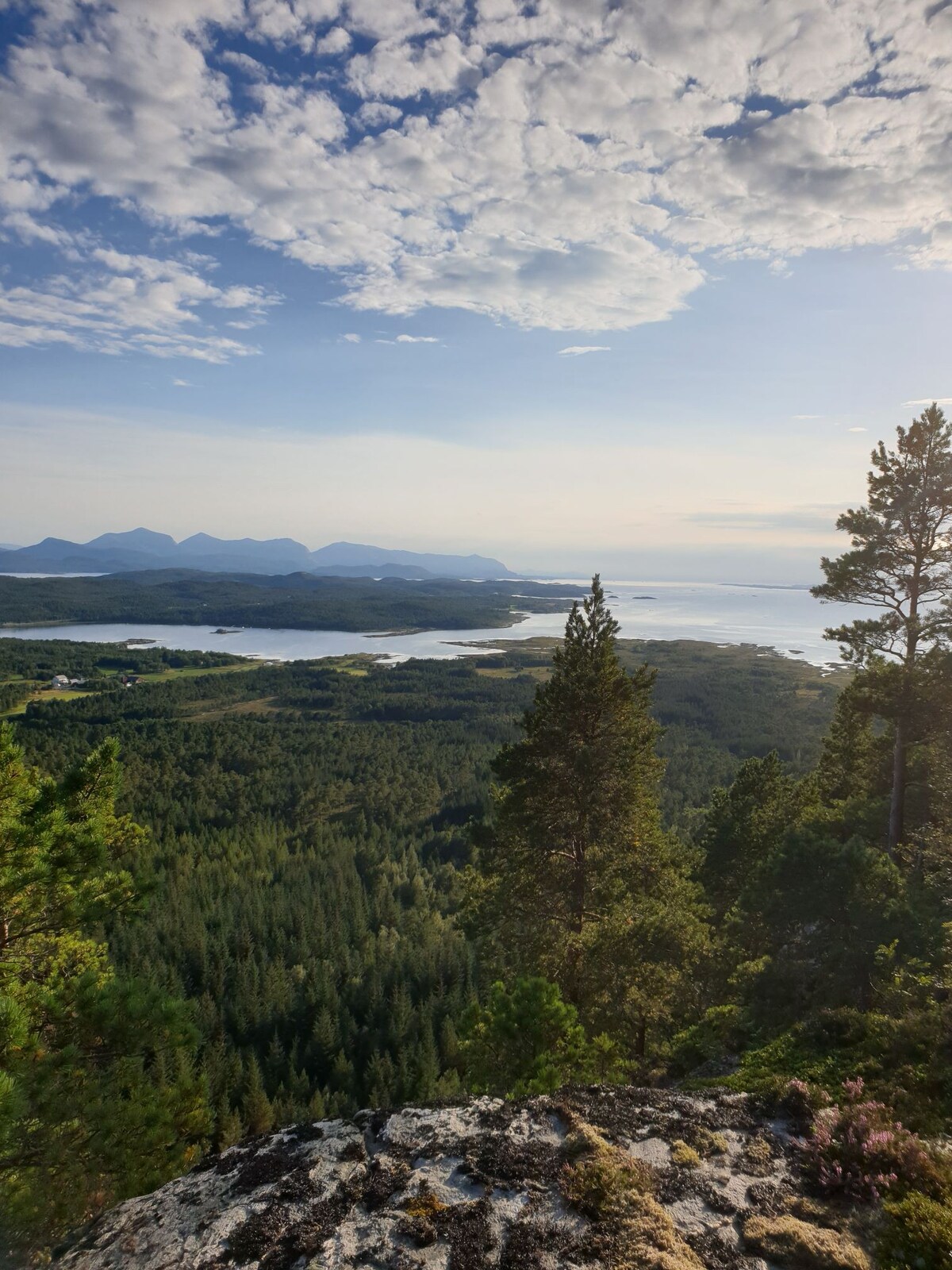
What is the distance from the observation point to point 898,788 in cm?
1862

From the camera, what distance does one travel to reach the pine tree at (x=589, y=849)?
14.9m

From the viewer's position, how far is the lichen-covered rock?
18.8ft

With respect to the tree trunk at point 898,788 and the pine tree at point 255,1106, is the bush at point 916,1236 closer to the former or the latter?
the tree trunk at point 898,788

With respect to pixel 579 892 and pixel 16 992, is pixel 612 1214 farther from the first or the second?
pixel 579 892

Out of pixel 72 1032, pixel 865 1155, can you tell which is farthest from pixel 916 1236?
pixel 72 1032

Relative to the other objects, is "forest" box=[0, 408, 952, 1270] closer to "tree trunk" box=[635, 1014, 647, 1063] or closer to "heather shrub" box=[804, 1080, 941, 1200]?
"heather shrub" box=[804, 1080, 941, 1200]

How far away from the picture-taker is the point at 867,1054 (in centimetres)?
980

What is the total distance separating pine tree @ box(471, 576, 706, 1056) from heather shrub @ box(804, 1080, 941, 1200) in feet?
23.8

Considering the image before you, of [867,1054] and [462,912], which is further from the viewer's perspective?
[462,912]

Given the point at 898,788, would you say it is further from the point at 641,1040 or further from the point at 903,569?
the point at 641,1040

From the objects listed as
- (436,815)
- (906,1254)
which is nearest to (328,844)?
(436,815)

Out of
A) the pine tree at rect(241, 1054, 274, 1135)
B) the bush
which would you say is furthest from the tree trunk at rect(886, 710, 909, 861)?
the pine tree at rect(241, 1054, 274, 1135)

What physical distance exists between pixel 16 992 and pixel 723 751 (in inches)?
5691

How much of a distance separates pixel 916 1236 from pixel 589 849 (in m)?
11.1
